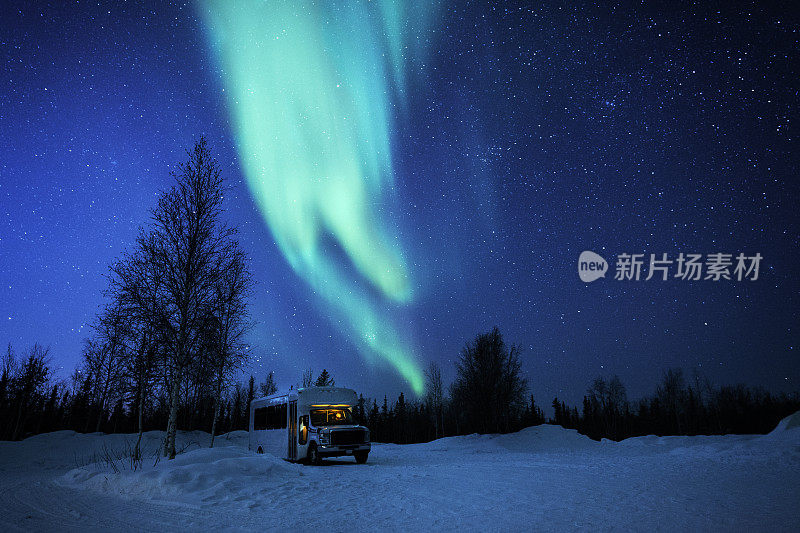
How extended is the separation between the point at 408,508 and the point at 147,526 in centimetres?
471

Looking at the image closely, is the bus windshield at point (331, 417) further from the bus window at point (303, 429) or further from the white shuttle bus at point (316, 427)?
the bus window at point (303, 429)

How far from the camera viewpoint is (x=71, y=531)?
22.8ft

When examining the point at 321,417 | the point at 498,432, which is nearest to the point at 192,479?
the point at 321,417

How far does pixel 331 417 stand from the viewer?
22.0 metres

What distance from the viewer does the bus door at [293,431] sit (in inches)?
→ 851

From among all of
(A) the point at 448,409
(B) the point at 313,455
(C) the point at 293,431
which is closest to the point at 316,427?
(B) the point at 313,455

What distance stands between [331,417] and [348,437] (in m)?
1.41

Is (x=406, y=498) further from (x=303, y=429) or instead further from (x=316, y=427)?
(x=303, y=429)

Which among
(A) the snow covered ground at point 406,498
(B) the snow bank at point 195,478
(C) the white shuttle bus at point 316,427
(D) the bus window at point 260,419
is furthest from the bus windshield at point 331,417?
(B) the snow bank at point 195,478

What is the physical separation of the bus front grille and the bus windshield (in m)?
0.66

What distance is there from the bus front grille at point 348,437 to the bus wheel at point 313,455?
0.92m

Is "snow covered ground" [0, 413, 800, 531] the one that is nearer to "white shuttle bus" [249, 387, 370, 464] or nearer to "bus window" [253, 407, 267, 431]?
"white shuttle bus" [249, 387, 370, 464]

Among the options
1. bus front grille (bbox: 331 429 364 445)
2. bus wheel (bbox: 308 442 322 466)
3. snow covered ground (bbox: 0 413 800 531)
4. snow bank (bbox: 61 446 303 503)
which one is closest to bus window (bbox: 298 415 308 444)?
bus wheel (bbox: 308 442 322 466)

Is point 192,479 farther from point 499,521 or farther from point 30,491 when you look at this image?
point 499,521
